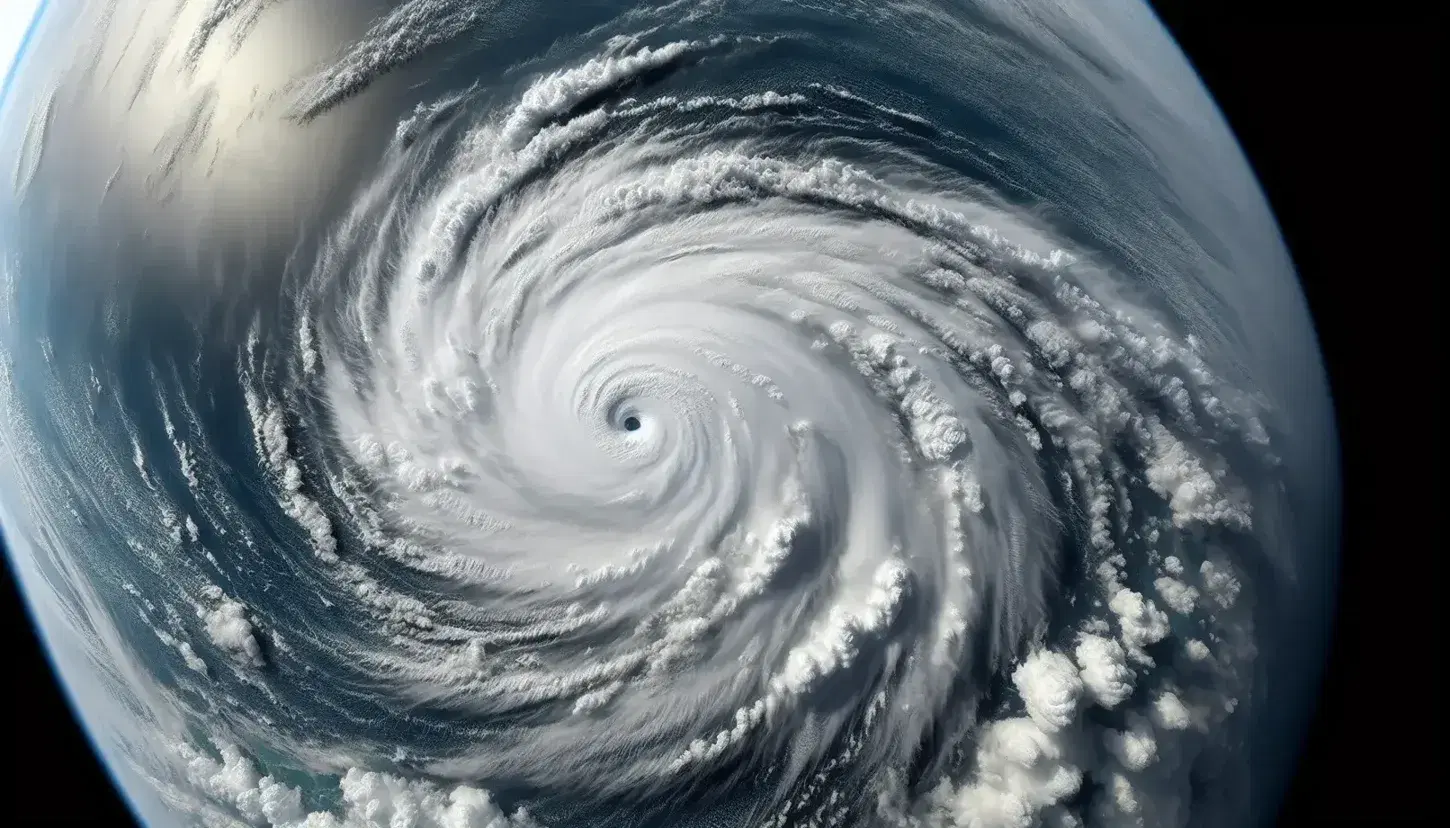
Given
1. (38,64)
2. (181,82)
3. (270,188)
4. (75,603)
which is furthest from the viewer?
(38,64)

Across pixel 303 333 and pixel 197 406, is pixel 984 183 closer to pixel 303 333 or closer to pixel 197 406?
pixel 303 333

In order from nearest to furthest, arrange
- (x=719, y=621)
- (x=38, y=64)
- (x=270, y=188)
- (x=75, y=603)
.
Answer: (x=719, y=621)
(x=270, y=188)
(x=75, y=603)
(x=38, y=64)

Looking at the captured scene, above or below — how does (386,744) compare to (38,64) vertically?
below

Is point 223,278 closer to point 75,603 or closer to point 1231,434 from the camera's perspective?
point 75,603

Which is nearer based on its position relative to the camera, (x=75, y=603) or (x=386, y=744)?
(x=386, y=744)

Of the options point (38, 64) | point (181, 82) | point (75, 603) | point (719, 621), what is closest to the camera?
point (719, 621)

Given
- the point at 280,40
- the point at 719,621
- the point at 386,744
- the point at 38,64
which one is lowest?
the point at 386,744

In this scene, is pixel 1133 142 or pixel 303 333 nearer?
pixel 303 333

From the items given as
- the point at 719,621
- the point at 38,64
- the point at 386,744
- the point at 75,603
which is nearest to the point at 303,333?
the point at 386,744

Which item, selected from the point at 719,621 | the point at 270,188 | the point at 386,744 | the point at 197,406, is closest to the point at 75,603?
the point at 197,406
